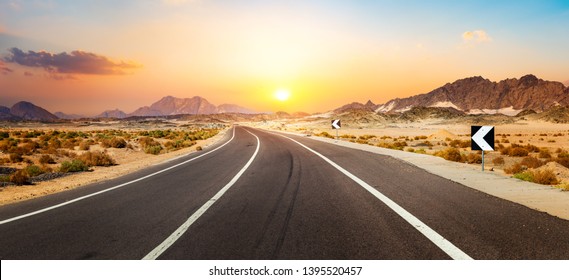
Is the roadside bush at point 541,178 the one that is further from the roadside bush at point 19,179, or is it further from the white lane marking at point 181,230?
the roadside bush at point 19,179

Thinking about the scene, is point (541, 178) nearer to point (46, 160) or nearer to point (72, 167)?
point (72, 167)

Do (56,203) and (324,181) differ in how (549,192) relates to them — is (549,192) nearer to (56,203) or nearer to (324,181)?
(324,181)

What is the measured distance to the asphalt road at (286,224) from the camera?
4387 millimetres

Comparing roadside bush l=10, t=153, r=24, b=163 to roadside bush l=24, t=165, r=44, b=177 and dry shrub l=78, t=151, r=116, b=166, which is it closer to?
dry shrub l=78, t=151, r=116, b=166

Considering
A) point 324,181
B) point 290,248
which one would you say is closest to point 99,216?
point 290,248

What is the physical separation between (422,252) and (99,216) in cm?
563

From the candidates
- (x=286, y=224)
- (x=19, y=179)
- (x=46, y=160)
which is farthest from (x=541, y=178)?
(x=46, y=160)

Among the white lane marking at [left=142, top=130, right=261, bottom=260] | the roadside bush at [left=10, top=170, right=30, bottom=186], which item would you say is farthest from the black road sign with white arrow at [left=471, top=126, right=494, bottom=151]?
the roadside bush at [left=10, top=170, right=30, bottom=186]

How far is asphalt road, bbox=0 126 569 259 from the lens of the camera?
14.4 ft

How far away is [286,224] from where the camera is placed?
551 centimetres

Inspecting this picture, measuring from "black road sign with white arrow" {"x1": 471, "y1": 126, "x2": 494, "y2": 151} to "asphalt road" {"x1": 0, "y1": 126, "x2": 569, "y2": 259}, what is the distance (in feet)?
9.30

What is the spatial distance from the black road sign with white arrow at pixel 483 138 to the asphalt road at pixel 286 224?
2.84 metres

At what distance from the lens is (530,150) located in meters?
25.6

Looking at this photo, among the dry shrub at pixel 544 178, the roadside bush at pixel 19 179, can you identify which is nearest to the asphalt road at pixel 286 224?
the dry shrub at pixel 544 178
